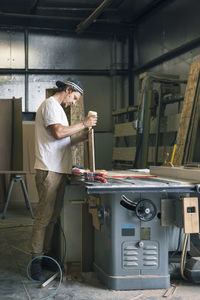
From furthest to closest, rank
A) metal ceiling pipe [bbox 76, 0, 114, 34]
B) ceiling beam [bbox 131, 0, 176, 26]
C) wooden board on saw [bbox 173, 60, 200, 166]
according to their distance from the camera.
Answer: ceiling beam [bbox 131, 0, 176, 26]
metal ceiling pipe [bbox 76, 0, 114, 34]
wooden board on saw [bbox 173, 60, 200, 166]

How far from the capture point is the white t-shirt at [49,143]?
2.92 metres

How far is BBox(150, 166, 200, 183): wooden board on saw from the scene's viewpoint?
2.60 m

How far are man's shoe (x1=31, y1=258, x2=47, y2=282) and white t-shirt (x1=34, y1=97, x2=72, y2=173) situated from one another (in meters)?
0.63

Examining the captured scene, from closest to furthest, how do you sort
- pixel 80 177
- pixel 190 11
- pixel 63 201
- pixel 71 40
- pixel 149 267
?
pixel 149 267 < pixel 80 177 < pixel 63 201 < pixel 190 11 < pixel 71 40

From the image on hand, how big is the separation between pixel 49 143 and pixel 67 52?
581cm

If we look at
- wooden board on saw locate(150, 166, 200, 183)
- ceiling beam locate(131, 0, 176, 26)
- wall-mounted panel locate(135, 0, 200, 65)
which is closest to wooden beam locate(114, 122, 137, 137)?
wall-mounted panel locate(135, 0, 200, 65)

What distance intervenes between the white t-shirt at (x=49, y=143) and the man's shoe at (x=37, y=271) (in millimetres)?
625

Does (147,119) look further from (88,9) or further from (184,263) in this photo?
Result: (184,263)

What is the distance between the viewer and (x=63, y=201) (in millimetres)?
3133

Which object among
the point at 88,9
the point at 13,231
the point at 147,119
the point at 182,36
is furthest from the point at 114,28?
the point at 13,231

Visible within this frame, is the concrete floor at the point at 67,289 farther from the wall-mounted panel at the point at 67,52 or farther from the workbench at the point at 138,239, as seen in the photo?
the wall-mounted panel at the point at 67,52

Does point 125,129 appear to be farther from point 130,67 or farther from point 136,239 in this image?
point 136,239

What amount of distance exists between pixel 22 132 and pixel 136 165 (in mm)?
1708

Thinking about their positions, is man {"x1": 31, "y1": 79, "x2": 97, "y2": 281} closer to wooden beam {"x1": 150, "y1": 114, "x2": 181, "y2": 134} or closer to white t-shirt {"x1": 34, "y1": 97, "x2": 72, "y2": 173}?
white t-shirt {"x1": 34, "y1": 97, "x2": 72, "y2": 173}
